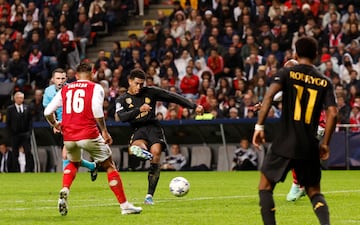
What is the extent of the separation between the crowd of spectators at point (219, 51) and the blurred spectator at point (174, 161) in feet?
3.43

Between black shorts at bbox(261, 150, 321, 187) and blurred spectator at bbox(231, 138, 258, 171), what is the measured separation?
16.9 m

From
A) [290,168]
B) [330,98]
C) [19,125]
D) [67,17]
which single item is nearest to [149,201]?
[290,168]

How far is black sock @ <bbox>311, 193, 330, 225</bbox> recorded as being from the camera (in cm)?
990

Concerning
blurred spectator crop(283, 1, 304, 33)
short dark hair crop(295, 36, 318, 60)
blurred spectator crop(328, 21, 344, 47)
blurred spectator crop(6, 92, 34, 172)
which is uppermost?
blurred spectator crop(283, 1, 304, 33)

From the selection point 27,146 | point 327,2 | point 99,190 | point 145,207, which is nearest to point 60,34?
point 27,146

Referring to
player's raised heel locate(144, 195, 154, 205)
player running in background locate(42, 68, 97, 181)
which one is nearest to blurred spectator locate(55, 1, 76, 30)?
player running in background locate(42, 68, 97, 181)

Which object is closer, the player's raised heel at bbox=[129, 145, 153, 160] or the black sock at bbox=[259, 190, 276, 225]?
the black sock at bbox=[259, 190, 276, 225]

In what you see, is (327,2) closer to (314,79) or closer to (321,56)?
(321,56)

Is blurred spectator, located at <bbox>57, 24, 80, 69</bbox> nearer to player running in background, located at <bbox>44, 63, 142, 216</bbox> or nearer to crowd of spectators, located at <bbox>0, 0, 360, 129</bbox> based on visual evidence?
crowd of spectators, located at <bbox>0, 0, 360, 129</bbox>

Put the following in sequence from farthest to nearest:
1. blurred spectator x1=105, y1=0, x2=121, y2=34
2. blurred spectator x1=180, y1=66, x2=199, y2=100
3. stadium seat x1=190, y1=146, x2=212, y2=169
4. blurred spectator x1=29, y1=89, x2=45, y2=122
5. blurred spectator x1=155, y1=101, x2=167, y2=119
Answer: blurred spectator x1=105, y1=0, x2=121, y2=34 → blurred spectator x1=29, y1=89, x2=45, y2=122 → blurred spectator x1=180, y1=66, x2=199, y2=100 → blurred spectator x1=155, y1=101, x2=167, y2=119 → stadium seat x1=190, y1=146, x2=212, y2=169

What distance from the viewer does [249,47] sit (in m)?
30.5

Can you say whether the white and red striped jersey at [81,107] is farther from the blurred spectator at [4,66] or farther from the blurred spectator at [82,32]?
the blurred spectator at [82,32]

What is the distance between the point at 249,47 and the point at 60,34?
24.6ft

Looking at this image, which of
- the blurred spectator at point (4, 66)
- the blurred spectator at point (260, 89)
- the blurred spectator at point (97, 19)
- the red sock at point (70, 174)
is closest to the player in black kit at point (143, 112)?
the red sock at point (70, 174)
